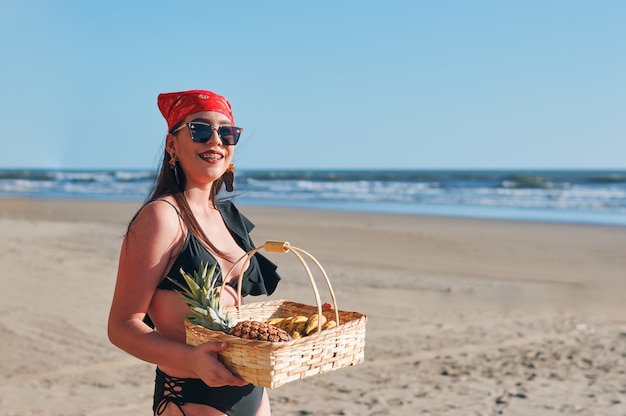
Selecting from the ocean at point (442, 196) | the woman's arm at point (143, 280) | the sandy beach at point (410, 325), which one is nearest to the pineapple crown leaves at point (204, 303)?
the woman's arm at point (143, 280)

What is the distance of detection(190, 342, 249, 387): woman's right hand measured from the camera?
1.93m

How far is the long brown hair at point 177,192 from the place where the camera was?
2285 mm

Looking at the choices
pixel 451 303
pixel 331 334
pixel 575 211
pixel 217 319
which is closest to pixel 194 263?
pixel 217 319

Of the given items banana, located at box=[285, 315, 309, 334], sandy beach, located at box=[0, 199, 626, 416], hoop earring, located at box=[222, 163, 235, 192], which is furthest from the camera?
sandy beach, located at box=[0, 199, 626, 416]

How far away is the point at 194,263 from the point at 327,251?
11575 mm

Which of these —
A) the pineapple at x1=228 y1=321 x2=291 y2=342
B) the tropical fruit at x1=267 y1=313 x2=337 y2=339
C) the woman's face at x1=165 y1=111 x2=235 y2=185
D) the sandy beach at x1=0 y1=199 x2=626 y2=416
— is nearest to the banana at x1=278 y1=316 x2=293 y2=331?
the tropical fruit at x1=267 y1=313 x2=337 y2=339

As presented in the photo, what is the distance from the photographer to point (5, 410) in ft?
17.7

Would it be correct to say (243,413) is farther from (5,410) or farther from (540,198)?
(540,198)

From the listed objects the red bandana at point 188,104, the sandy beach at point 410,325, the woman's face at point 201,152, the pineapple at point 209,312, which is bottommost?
the sandy beach at point 410,325

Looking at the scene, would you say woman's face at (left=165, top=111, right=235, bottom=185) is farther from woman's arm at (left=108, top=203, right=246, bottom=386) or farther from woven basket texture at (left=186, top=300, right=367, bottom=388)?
woven basket texture at (left=186, top=300, right=367, bottom=388)

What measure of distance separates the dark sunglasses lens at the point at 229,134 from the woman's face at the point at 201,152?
0.05 ft

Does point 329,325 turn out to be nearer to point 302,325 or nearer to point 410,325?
point 302,325

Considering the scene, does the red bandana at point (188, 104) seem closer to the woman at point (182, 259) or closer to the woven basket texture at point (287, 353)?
the woman at point (182, 259)

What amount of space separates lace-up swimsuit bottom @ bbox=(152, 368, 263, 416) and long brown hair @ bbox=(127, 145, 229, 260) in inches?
17.4
